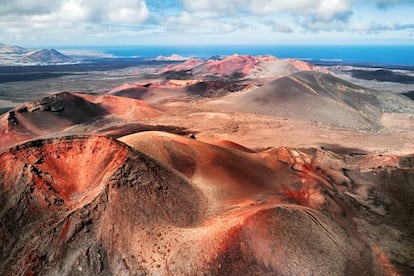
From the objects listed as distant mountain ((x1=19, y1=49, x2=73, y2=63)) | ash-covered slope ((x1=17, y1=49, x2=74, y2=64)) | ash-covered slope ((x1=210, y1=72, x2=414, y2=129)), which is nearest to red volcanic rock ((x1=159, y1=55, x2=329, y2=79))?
ash-covered slope ((x1=210, y1=72, x2=414, y2=129))

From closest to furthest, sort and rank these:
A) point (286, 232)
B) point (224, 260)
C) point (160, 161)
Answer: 1. point (224, 260)
2. point (286, 232)
3. point (160, 161)

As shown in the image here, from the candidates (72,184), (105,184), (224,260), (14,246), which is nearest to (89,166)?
(72,184)

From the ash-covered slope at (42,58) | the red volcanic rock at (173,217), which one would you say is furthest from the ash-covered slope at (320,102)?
the ash-covered slope at (42,58)

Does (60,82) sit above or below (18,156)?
below

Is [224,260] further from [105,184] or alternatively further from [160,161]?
[160,161]

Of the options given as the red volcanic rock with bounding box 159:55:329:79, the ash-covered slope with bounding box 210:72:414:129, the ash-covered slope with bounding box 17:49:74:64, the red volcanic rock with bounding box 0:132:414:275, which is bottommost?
the ash-covered slope with bounding box 17:49:74:64

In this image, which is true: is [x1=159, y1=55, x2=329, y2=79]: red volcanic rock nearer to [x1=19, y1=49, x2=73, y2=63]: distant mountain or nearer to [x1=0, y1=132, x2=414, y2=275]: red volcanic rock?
[x1=0, y1=132, x2=414, y2=275]: red volcanic rock
